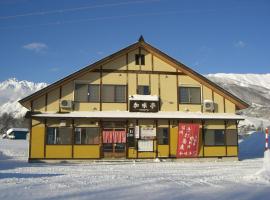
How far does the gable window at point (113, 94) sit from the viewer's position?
75.9ft

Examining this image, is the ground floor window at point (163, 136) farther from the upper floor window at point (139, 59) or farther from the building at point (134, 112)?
the upper floor window at point (139, 59)

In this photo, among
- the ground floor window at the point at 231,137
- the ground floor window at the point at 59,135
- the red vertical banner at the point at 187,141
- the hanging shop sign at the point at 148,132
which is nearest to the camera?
the ground floor window at the point at 59,135

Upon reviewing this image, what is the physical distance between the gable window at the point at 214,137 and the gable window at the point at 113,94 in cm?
538

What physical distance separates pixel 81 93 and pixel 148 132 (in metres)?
4.45

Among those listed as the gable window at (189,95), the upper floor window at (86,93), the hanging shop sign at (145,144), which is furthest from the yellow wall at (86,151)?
the gable window at (189,95)

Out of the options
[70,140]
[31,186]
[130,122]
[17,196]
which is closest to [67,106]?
[70,140]

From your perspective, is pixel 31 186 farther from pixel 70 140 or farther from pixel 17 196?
pixel 70 140

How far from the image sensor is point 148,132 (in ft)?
75.5

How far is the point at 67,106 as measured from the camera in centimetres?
2228

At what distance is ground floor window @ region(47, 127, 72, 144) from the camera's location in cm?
2214

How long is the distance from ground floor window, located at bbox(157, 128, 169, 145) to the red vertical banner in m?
0.72

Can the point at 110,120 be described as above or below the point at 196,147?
above

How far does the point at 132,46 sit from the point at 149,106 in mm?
3807

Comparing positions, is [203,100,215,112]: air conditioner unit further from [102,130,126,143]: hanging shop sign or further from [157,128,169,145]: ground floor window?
[102,130,126,143]: hanging shop sign
